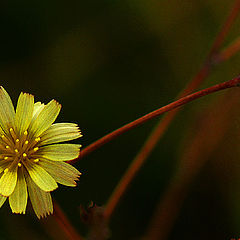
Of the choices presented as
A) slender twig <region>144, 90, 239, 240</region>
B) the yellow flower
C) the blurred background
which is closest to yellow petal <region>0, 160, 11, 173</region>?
the yellow flower

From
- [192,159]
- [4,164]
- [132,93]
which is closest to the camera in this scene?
[4,164]

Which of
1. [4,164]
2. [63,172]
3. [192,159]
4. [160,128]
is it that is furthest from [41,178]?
[192,159]

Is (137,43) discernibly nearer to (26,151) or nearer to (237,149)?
(237,149)

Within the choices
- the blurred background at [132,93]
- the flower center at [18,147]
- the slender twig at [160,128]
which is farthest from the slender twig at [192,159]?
the flower center at [18,147]

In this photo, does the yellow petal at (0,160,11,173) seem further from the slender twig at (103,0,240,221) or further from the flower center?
the slender twig at (103,0,240,221)

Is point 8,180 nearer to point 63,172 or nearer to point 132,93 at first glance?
point 63,172

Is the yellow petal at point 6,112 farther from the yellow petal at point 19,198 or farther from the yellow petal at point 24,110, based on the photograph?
the yellow petal at point 19,198
